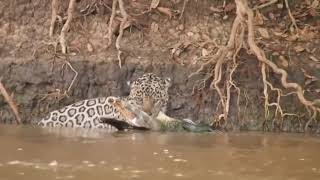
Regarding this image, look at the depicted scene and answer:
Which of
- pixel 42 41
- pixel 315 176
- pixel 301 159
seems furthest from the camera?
pixel 42 41

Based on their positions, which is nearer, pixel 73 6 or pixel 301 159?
pixel 301 159

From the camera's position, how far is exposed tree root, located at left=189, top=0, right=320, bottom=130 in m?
7.20

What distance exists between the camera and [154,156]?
488 cm

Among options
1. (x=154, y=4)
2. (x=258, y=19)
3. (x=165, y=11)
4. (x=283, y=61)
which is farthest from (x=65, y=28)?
(x=283, y=61)

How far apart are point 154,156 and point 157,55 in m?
3.38

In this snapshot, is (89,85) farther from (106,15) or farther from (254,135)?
(254,135)

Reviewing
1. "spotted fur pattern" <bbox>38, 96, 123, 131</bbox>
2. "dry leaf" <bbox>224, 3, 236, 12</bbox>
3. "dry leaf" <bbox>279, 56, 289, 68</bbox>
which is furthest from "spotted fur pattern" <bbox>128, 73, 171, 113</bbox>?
"dry leaf" <bbox>224, 3, 236, 12</bbox>

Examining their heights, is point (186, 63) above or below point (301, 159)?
above

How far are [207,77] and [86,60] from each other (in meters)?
1.36

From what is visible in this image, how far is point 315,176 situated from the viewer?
4.22m

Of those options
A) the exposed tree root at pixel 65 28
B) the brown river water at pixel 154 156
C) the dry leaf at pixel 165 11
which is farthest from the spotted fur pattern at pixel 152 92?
the dry leaf at pixel 165 11

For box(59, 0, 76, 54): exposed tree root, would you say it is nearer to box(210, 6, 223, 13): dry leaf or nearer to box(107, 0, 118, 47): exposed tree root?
box(107, 0, 118, 47): exposed tree root

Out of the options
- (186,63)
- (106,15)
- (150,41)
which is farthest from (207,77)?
(106,15)

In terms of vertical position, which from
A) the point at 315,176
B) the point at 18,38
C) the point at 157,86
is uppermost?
the point at 18,38
